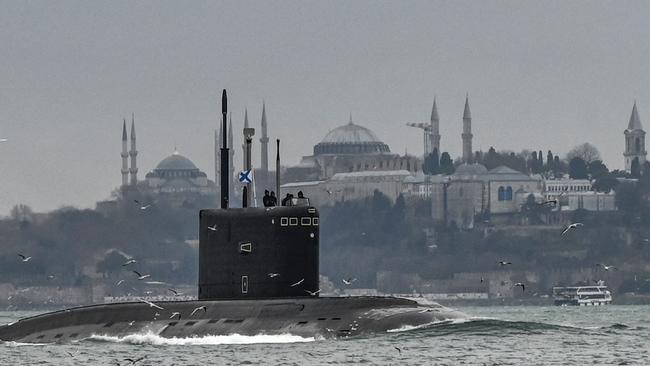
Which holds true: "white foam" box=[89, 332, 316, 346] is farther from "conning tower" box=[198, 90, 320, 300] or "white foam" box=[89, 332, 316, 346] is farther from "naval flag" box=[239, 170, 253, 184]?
"naval flag" box=[239, 170, 253, 184]

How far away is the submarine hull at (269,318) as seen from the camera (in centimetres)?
4806

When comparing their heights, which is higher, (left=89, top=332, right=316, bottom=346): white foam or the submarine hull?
the submarine hull

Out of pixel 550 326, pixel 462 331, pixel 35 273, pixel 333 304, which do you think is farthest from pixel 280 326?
pixel 35 273

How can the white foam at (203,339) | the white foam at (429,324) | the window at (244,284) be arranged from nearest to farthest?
1. the white foam at (429,324)
2. the white foam at (203,339)
3. the window at (244,284)

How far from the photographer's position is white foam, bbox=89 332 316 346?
48188 mm

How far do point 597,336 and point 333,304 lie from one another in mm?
7234

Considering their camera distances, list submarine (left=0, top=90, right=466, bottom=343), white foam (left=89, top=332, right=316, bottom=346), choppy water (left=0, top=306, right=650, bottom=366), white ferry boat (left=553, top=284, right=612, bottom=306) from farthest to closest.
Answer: white ferry boat (left=553, top=284, right=612, bottom=306), submarine (left=0, top=90, right=466, bottom=343), white foam (left=89, top=332, right=316, bottom=346), choppy water (left=0, top=306, right=650, bottom=366)

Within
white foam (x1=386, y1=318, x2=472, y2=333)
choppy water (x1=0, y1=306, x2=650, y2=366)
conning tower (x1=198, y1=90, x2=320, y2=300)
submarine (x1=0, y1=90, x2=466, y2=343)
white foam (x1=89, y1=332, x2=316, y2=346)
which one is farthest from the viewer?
conning tower (x1=198, y1=90, x2=320, y2=300)

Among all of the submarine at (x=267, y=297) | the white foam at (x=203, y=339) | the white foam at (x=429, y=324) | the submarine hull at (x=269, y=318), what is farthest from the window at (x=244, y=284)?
the white foam at (x=429, y=324)

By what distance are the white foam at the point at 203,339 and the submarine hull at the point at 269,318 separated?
100 mm

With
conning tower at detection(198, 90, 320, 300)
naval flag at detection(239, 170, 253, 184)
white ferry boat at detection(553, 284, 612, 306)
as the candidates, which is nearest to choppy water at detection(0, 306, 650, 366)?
conning tower at detection(198, 90, 320, 300)

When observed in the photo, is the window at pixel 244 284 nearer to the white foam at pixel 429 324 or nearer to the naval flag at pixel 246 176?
the naval flag at pixel 246 176

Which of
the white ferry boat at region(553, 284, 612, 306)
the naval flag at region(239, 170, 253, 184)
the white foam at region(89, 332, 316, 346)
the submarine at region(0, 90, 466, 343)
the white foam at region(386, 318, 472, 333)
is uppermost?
the naval flag at region(239, 170, 253, 184)

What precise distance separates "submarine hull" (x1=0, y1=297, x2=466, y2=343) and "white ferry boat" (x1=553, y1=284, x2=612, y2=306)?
123736 mm
